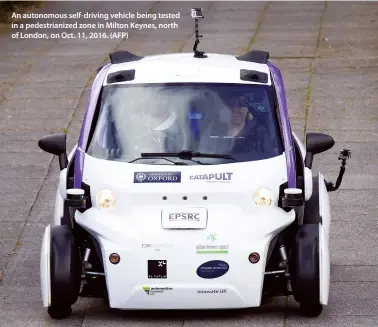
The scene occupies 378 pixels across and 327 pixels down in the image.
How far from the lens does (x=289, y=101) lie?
704 inches

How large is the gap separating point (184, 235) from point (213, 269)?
325 millimetres

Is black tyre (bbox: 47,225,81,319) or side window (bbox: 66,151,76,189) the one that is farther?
side window (bbox: 66,151,76,189)

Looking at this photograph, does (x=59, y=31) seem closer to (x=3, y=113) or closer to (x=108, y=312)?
(x=3, y=113)

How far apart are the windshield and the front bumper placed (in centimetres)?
76

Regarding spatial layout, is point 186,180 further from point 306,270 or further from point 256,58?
point 256,58

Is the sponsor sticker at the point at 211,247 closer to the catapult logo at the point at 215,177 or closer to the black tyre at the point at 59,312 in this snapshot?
the catapult logo at the point at 215,177

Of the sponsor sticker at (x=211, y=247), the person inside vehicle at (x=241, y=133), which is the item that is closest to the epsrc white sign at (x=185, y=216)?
the sponsor sticker at (x=211, y=247)

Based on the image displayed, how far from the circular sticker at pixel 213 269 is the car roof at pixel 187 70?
1851 millimetres

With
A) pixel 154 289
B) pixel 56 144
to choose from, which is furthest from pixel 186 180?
pixel 56 144

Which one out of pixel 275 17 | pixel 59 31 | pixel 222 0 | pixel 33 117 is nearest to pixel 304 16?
pixel 275 17

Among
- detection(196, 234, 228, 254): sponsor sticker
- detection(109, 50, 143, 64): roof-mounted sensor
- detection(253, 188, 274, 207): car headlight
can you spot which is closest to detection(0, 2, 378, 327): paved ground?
detection(196, 234, 228, 254): sponsor sticker

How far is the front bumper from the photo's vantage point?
30.1ft

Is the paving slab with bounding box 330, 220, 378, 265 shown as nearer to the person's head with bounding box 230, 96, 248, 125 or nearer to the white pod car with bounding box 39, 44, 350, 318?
the white pod car with bounding box 39, 44, 350, 318

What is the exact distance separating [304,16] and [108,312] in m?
15.3
